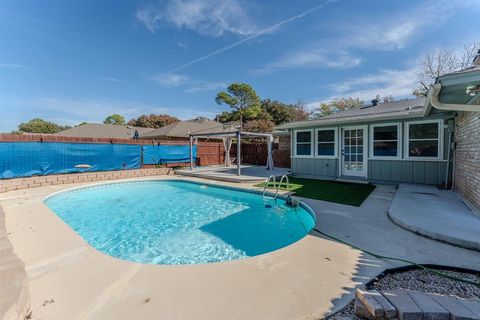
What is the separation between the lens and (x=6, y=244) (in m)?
3.19

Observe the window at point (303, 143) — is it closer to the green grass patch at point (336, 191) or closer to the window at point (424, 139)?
the green grass patch at point (336, 191)

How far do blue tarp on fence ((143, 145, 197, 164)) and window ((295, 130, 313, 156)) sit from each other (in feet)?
24.8

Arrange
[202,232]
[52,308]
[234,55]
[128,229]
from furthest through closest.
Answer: [234,55]
[128,229]
[202,232]
[52,308]

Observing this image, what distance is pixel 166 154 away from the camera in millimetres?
14594

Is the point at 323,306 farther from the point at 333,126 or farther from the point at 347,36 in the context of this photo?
the point at 347,36

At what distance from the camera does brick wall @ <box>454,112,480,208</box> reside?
15.7 feet

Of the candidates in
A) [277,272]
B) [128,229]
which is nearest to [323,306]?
[277,272]

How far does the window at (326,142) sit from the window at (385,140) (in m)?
1.42

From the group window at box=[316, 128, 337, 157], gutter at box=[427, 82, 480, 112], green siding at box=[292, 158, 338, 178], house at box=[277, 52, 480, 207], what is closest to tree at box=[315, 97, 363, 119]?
house at box=[277, 52, 480, 207]

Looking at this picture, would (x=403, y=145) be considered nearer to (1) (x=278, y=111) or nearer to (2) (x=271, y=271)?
(2) (x=271, y=271)

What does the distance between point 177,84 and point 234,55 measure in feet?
23.8

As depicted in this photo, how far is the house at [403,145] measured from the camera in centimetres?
514

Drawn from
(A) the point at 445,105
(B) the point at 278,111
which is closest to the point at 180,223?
(A) the point at 445,105

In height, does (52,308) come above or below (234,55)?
below
